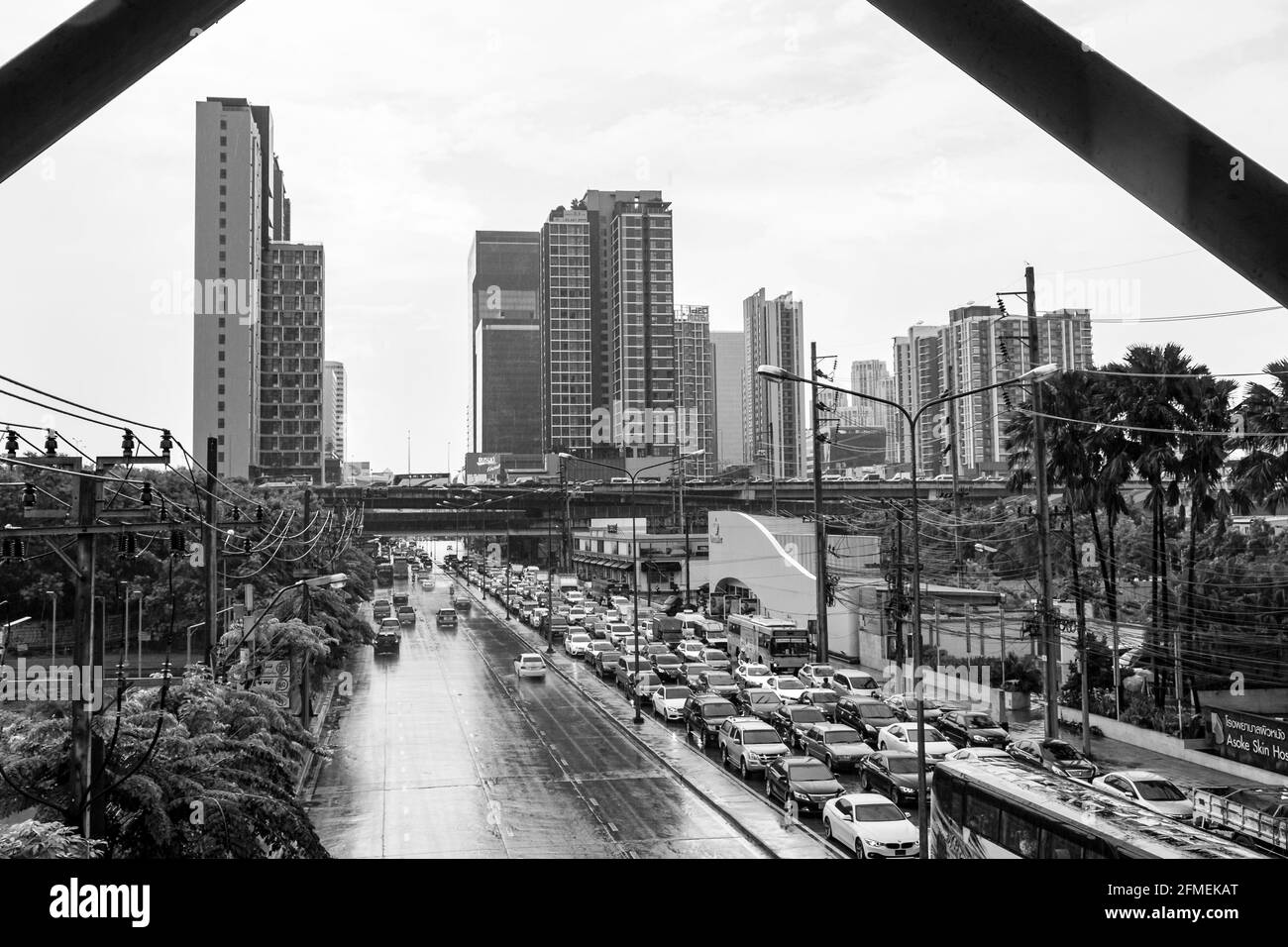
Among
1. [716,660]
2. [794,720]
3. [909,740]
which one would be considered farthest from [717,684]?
[909,740]

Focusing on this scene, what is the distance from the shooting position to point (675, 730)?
31344 millimetres

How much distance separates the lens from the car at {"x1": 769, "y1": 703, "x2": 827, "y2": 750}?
2702 cm

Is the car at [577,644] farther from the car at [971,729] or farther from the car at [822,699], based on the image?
the car at [971,729]

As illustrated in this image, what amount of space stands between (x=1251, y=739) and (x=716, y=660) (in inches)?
851

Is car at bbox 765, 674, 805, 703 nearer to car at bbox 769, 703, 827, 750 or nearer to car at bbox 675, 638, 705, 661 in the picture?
car at bbox 769, 703, 827, 750

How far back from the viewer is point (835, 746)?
25328 millimetres

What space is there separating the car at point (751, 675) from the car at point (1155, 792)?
54.4 feet

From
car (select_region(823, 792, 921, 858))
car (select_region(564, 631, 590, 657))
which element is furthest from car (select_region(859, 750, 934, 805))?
car (select_region(564, 631, 590, 657))

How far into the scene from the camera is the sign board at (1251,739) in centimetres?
2155

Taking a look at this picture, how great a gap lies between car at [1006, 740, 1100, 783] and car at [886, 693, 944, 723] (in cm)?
320

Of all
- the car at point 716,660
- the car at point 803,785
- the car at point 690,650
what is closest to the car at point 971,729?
the car at point 803,785

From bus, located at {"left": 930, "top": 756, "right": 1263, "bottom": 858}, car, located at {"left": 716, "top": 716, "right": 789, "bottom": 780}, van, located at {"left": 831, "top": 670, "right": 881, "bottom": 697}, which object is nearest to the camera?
bus, located at {"left": 930, "top": 756, "right": 1263, "bottom": 858}
